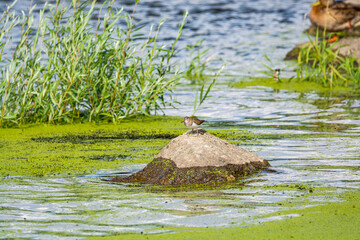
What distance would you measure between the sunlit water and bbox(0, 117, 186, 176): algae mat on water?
336mm

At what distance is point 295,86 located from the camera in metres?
11.9

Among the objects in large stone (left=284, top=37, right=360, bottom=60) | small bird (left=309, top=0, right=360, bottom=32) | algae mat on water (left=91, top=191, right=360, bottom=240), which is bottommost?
algae mat on water (left=91, top=191, right=360, bottom=240)

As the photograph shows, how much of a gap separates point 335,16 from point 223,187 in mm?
12389

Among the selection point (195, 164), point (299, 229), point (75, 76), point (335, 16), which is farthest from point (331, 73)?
point (299, 229)

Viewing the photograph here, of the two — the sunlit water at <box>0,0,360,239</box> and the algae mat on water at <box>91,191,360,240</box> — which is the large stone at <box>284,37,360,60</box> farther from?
the algae mat on water at <box>91,191,360,240</box>

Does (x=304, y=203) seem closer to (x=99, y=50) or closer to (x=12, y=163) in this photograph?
(x=12, y=163)

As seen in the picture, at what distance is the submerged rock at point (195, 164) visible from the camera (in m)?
5.55

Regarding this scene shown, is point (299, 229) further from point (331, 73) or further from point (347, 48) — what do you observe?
point (347, 48)

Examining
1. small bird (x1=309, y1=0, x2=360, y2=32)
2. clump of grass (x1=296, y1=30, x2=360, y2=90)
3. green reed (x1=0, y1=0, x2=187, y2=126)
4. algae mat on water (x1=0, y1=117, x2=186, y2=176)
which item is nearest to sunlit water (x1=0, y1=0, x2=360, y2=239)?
algae mat on water (x1=0, y1=117, x2=186, y2=176)

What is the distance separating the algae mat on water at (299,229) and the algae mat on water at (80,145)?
7.22ft

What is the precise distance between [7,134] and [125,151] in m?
1.87

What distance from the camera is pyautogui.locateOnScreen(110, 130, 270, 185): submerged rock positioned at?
5.55 meters

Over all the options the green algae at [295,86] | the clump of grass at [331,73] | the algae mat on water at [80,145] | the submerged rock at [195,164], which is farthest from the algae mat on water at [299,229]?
the clump of grass at [331,73]

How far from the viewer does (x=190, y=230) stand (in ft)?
14.0
